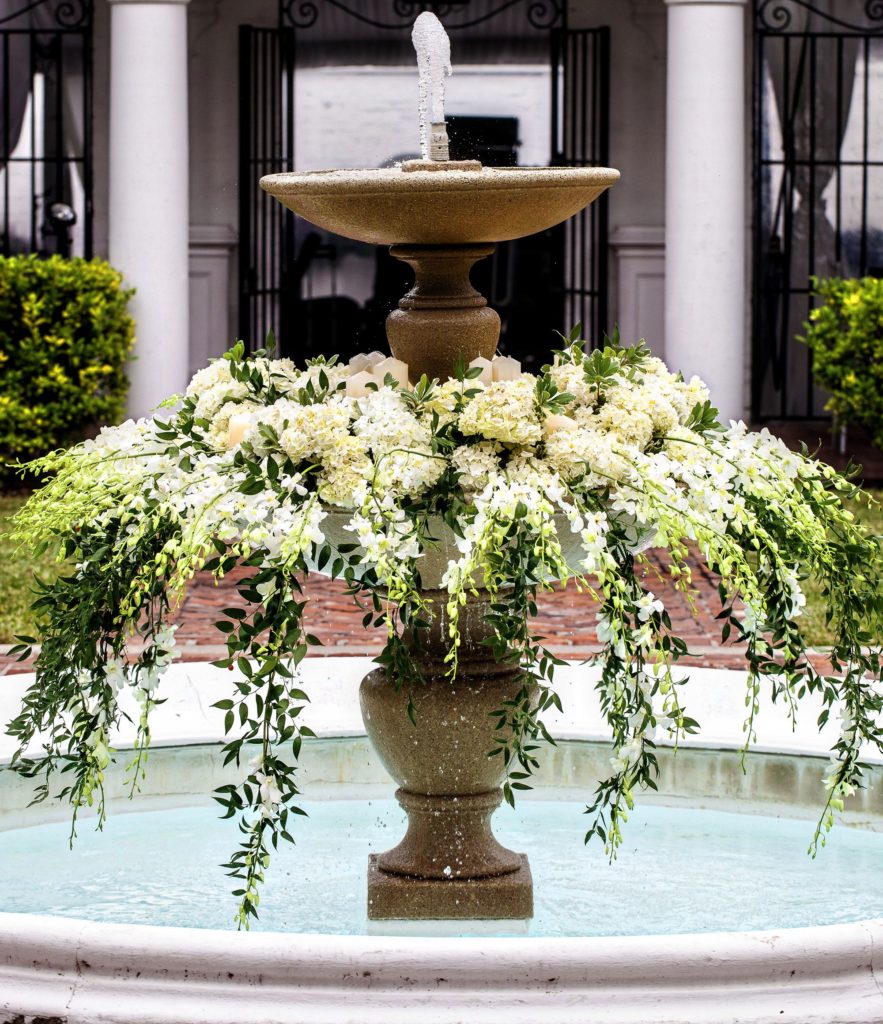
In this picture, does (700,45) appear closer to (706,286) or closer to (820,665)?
(706,286)

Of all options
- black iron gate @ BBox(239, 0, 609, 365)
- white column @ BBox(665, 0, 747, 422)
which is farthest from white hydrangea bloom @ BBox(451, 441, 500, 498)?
black iron gate @ BBox(239, 0, 609, 365)

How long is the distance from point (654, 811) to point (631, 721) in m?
1.20

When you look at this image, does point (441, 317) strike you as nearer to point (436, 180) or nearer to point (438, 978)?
point (436, 180)

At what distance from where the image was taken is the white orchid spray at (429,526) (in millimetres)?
3906

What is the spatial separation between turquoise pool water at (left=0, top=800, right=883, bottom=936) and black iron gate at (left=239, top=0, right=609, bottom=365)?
896cm

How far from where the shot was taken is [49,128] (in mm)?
15289

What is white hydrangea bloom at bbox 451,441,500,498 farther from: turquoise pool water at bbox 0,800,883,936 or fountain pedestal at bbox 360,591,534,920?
turquoise pool water at bbox 0,800,883,936

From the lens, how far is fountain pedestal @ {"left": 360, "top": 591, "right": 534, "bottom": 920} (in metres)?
4.37

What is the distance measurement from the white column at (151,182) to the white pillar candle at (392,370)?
26.6 ft

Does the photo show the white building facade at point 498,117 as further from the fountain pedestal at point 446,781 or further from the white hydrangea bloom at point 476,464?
the white hydrangea bloom at point 476,464

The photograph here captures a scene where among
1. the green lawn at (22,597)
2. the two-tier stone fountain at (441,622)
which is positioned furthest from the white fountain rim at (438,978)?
the green lawn at (22,597)

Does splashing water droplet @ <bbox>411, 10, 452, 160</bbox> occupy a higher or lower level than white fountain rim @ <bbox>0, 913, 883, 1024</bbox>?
higher

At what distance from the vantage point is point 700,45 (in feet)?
40.2

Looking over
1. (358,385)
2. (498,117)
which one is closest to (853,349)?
(498,117)
